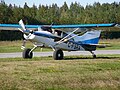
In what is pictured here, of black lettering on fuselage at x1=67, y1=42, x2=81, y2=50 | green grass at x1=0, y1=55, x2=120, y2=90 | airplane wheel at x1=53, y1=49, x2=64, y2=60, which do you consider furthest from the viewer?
black lettering on fuselage at x1=67, y1=42, x2=81, y2=50

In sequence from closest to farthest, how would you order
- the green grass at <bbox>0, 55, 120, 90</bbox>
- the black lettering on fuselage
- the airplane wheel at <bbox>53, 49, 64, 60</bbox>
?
the green grass at <bbox>0, 55, 120, 90</bbox> → the airplane wheel at <bbox>53, 49, 64, 60</bbox> → the black lettering on fuselage

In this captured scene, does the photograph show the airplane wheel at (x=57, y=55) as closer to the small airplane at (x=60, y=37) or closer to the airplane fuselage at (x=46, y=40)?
the small airplane at (x=60, y=37)

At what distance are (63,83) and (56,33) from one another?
13.0 metres

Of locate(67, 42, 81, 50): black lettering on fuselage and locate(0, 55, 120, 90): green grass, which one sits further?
locate(67, 42, 81, 50): black lettering on fuselage

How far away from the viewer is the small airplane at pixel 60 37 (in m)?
24.8

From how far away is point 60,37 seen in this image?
1013 inches

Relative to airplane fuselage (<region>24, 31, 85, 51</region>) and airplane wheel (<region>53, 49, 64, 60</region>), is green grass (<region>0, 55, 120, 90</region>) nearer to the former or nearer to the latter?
airplane wheel (<region>53, 49, 64, 60</region>)

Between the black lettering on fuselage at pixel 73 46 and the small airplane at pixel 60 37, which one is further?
the black lettering on fuselage at pixel 73 46

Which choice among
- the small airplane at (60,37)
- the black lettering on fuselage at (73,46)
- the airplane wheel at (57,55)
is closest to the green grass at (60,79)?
the airplane wheel at (57,55)

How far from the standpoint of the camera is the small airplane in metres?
24.8

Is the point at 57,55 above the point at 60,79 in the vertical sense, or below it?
above

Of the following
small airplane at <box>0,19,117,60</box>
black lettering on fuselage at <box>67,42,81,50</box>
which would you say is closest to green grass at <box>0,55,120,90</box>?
small airplane at <box>0,19,117,60</box>

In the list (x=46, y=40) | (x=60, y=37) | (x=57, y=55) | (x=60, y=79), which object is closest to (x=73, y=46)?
(x=60, y=37)

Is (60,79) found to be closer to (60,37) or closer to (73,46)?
(60,37)
